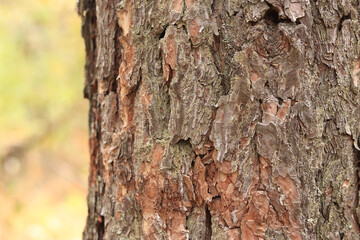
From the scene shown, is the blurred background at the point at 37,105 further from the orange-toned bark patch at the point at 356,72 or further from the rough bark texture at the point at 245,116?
the orange-toned bark patch at the point at 356,72

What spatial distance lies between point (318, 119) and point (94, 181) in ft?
2.05

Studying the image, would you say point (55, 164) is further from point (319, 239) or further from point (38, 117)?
point (319, 239)

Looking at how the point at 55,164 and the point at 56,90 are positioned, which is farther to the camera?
the point at 55,164

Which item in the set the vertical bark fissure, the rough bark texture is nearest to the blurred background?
the rough bark texture

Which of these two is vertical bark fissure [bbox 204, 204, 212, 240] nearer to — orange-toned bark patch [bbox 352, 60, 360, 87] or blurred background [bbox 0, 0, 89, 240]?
orange-toned bark patch [bbox 352, 60, 360, 87]

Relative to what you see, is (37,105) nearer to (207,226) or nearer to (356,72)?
(207,226)

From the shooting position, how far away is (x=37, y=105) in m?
5.56

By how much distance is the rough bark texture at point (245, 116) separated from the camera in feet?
2.64

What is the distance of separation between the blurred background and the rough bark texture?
4.45 metres

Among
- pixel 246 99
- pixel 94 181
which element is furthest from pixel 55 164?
pixel 246 99

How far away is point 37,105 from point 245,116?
522 cm

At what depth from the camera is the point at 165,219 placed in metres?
0.88

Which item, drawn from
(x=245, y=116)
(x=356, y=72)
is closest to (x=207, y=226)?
(x=245, y=116)

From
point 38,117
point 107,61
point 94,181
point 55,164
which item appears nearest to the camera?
point 107,61
